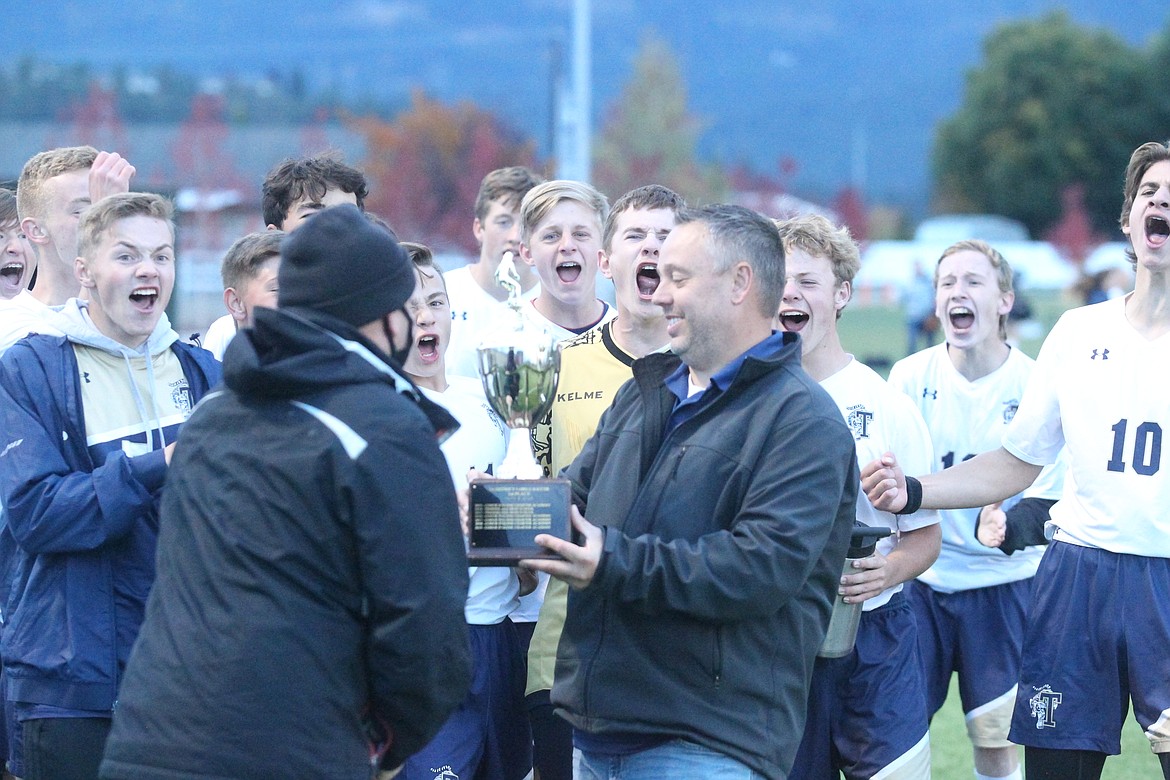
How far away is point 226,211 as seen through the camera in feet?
159

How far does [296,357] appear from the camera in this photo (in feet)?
9.18

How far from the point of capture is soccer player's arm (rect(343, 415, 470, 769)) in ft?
9.08

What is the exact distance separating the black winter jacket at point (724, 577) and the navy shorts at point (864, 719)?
3.49 ft

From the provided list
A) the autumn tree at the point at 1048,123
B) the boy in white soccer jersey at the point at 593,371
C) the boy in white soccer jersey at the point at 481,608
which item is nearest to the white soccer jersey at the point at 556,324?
the boy in white soccer jersey at the point at 593,371

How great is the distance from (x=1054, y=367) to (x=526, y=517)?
234 cm

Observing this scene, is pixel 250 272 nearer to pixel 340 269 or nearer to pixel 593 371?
pixel 593 371

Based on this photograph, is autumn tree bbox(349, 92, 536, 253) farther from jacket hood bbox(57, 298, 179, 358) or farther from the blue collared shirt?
the blue collared shirt

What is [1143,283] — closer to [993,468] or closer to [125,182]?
[993,468]

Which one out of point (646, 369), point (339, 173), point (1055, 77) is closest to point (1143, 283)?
point (646, 369)

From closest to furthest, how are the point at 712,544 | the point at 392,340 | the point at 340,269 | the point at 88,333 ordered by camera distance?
the point at 340,269
the point at 392,340
the point at 712,544
the point at 88,333

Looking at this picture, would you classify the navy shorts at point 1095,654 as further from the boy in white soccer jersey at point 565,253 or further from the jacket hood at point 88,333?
the jacket hood at point 88,333

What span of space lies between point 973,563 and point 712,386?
2886mm

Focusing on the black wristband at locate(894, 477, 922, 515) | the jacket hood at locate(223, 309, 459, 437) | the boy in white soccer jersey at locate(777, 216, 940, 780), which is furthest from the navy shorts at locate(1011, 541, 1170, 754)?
the jacket hood at locate(223, 309, 459, 437)

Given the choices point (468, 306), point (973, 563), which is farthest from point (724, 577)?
point (468, 306)
